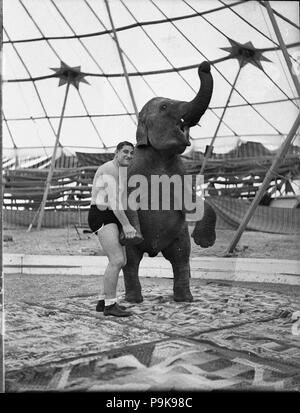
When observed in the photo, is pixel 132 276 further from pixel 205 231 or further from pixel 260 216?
pixel 260 216

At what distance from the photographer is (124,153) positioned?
2.62m

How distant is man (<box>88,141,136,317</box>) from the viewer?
258cm

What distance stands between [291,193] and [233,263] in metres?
1.01

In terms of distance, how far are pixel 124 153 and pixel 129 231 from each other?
39 centimetres

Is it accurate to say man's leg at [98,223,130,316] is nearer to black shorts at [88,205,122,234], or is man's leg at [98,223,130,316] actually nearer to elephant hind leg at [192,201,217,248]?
black shorts at [88,205,122,234]

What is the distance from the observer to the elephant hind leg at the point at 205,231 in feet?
9.81

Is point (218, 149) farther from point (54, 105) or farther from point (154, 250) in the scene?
point (154, 250)

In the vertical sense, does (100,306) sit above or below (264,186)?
below

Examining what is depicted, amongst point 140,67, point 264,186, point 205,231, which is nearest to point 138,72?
point 140,67

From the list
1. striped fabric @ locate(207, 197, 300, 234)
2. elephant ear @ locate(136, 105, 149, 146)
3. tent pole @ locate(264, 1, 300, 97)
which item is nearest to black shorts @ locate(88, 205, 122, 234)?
elephant ear @ locate(136, 105, 149, 146)

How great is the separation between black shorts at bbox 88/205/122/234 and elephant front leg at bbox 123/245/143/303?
0.40 m

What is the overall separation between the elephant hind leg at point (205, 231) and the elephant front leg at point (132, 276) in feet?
1.15

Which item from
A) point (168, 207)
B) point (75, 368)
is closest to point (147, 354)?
point (75, 368)

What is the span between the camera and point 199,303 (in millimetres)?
2869
